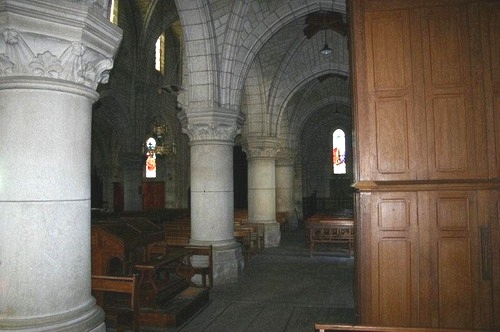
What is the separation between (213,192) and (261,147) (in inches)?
200

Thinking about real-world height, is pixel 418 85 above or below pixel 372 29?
below

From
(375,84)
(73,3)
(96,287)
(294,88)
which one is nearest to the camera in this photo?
(73,3)

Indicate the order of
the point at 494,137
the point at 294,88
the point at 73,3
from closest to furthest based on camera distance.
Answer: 1. the point at 73,3
2. the point at 494,137
3. the point at 294,88

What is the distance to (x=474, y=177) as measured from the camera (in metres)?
3.87

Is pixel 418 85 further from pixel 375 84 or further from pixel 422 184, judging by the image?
pixel 422 184

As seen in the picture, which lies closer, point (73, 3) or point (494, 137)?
point (73, 3)

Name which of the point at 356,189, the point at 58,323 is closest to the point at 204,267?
the point at 356,189

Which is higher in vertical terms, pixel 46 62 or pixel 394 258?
pixel 46 62

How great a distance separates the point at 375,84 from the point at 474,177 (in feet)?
4.48

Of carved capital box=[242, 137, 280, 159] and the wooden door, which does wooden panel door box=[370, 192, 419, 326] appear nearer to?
carved capital box=[242, 137, 280, 159]

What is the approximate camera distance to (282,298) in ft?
21.7

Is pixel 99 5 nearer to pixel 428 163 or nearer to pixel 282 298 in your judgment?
pixel 428 163

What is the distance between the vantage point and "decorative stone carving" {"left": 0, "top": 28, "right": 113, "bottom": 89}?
2.96 metres

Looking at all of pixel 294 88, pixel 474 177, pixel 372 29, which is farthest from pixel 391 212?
pixel 294 88
